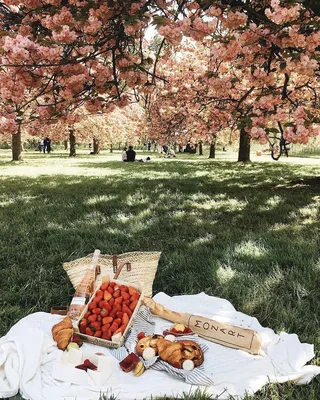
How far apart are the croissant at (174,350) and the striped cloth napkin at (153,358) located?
3cm

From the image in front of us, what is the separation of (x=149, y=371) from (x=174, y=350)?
0.63ft

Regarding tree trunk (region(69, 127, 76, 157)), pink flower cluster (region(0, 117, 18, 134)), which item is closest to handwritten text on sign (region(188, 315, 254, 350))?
pink flower cluster (region(0, 117, 18, 134))

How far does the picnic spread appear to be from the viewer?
209cm

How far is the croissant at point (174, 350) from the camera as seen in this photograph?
7.44 feet

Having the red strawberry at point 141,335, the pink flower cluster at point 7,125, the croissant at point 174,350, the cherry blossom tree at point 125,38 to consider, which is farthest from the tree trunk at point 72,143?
the croissant at point 174,350

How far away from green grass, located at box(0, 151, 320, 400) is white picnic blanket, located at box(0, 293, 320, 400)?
108 mm

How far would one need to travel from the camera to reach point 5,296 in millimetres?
3111

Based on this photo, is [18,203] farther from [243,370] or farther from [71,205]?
[243,370]

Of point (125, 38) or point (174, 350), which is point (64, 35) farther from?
point (174, 350)

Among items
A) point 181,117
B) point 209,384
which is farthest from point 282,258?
point 181,117

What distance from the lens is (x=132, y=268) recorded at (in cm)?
320

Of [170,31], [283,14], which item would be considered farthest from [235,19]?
[170,31]

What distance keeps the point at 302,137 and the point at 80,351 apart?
10.6 feet

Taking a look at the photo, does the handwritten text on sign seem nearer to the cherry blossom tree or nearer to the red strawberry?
the red strawberry
